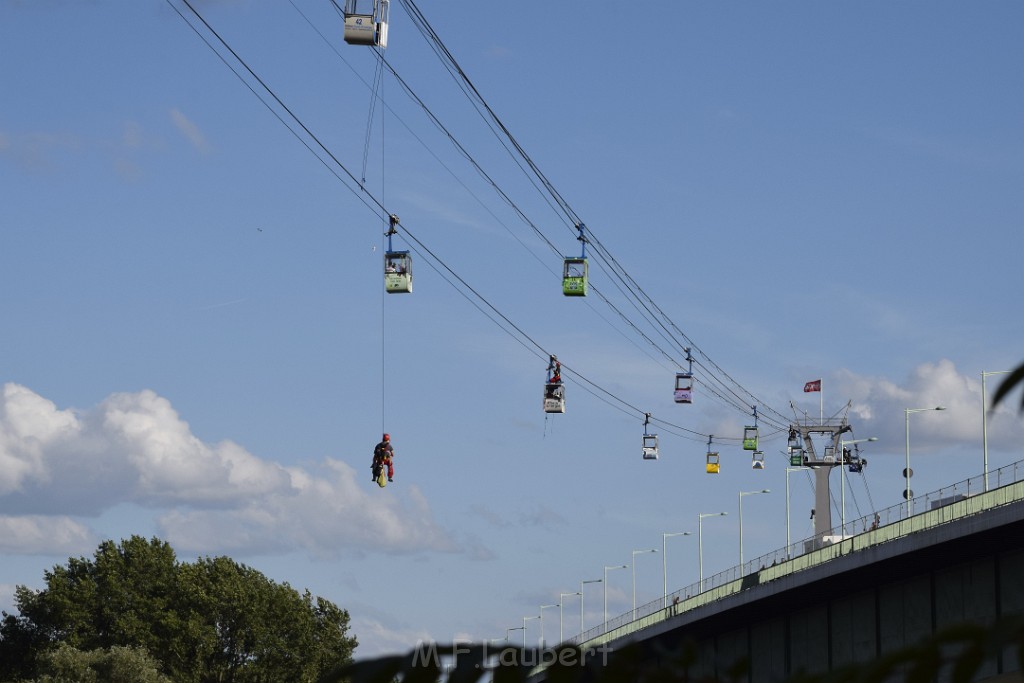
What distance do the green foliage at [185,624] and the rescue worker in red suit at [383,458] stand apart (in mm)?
87600

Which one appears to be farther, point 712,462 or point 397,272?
point 712,462

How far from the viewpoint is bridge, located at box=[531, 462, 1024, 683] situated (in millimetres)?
62688

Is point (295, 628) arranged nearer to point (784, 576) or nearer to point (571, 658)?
point (784, 576)

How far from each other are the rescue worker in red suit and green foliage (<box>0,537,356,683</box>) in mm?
87600

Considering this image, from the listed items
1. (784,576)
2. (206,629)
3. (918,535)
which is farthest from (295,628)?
(918,535)

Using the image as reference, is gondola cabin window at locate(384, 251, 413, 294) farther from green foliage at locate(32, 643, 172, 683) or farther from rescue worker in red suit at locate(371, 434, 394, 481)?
green foliage at locate(32, 643, 172, 683)

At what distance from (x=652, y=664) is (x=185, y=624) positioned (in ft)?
444

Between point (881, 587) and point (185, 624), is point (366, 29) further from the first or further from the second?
point (185, 624)

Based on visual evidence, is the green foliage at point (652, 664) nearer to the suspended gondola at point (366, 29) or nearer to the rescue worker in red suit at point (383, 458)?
the suspended gondola at point (366, 29)

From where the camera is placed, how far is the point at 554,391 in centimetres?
6988

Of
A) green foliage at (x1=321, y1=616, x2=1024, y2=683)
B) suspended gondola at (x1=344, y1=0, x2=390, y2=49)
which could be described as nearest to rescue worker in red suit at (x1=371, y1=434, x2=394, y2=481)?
suspended gondola at (x1=344, y1=0, x2=390, y2=49)

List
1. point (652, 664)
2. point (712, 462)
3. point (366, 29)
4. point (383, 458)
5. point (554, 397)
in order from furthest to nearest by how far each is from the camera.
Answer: point (712, 462) → point (554, 397) → point (383, 458) → point (366, 29) → point (652, 664)

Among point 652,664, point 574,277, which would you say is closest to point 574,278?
point 574,277

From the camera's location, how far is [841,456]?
159 meters
